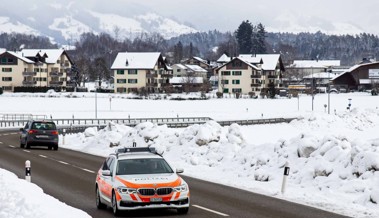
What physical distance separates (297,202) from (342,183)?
2.21 m

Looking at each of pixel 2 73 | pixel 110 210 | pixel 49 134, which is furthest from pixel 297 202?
pixel 2 73

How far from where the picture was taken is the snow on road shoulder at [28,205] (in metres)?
10.8

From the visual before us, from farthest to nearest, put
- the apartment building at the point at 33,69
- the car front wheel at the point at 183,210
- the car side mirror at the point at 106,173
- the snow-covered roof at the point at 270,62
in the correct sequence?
the snow-covered roof at the point at 270,62 < the apartment building at the point at 33,69 < the car side mirror at the point at 106,173 < the car front wheel at the point at 183,210

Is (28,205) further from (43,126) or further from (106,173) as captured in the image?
(43,126)

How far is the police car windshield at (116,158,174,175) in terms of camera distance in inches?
591

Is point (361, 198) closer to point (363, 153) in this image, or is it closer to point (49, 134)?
point (363, 153)

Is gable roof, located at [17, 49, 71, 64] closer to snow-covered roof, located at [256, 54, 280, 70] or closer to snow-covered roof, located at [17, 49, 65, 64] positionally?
snow-covered roof, located at [17, 49, 65, 64]

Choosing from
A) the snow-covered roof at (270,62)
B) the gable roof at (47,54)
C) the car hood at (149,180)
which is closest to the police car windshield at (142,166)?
the car hood at (149,180)

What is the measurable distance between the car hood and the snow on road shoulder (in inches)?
72.0

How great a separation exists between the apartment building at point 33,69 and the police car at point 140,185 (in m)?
142

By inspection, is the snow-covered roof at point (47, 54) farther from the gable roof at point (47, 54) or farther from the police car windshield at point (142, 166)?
the police car windshield at point (142, 166)

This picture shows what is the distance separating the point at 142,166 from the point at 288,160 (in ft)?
26.3

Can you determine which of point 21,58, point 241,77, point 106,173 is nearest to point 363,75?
point 241,77

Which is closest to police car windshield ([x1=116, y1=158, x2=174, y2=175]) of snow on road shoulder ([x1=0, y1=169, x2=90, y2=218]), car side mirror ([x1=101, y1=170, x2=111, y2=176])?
car side mirror ([x1=101, y1=170, x2=111, y2=176])
